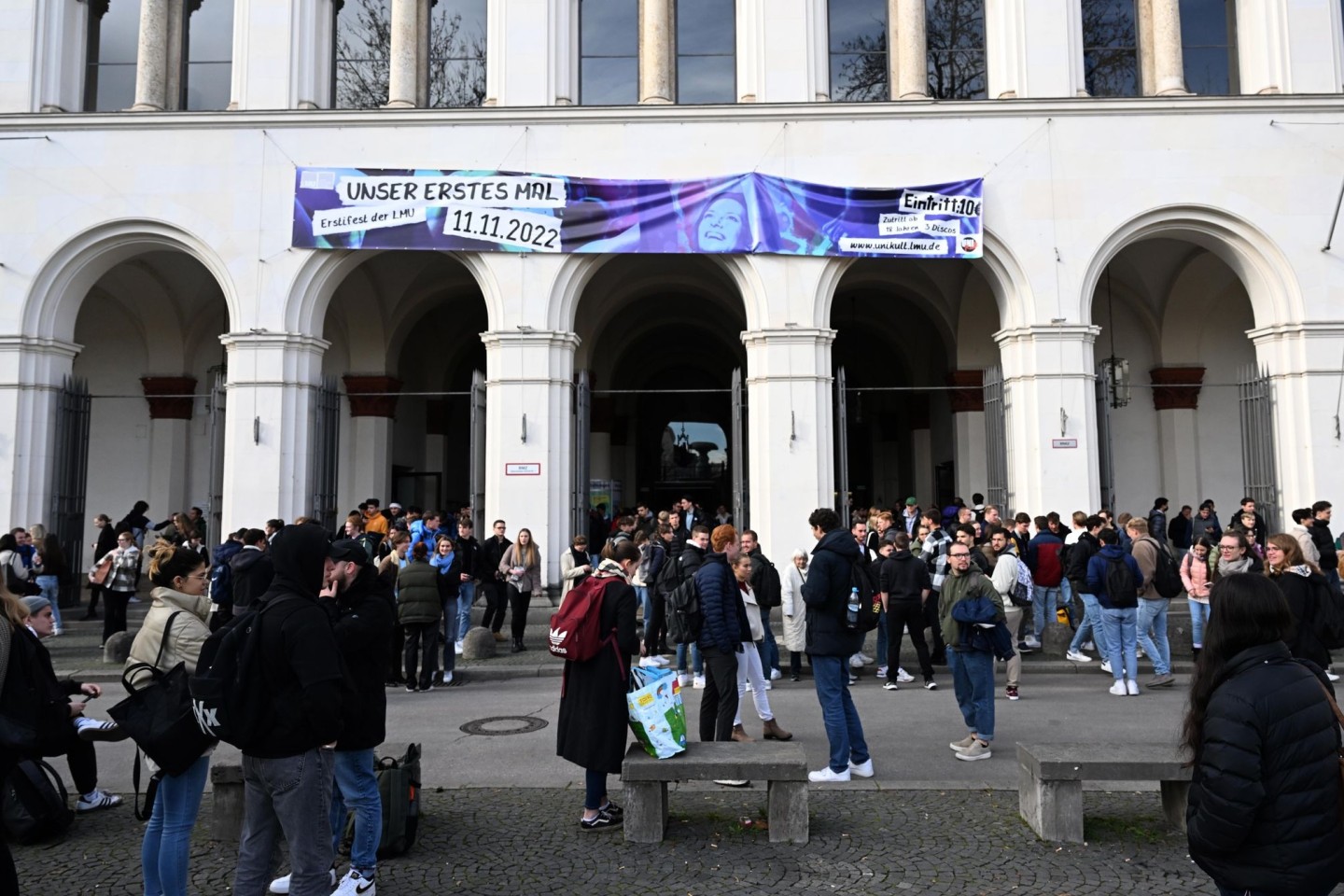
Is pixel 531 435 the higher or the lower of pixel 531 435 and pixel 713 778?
the higher

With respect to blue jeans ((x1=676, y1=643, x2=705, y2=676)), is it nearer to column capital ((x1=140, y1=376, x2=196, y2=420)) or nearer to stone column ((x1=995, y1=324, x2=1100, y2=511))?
stone column ((x1=995, y1=324, x2=1100, y2=511))

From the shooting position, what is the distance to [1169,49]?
15039 millimetres

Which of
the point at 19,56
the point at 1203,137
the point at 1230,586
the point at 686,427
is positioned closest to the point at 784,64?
the point at 1203,137

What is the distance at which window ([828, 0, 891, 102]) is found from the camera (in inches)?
619

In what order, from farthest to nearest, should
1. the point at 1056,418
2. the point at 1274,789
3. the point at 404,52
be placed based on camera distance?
the point at 404,52, the point at 1056,418, the point at 1274,789

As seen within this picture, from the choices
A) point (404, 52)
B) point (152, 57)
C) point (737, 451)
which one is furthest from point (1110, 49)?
point (152, 57)

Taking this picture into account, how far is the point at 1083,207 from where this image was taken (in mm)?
14469

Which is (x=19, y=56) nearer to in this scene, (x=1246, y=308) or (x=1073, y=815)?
(x=1073, y=815)

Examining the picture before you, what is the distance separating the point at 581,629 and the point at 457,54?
13.5 metres

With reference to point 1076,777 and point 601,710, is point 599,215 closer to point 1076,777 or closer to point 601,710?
point 601,710

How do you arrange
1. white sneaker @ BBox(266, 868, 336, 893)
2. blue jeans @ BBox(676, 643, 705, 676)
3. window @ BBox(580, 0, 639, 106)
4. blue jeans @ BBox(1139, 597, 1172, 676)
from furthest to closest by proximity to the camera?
window @ BBox(580, 0, 639, 106) → blue jeans @ BBox(676, 643, 705, 676) → blue jeans @ BBox(1139, 597, 1172, 676) → white sneaker @ BBox(266, 868, 336, 893)

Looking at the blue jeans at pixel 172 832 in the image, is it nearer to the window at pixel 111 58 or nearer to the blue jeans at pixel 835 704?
the blue jeans at pixel 835 704

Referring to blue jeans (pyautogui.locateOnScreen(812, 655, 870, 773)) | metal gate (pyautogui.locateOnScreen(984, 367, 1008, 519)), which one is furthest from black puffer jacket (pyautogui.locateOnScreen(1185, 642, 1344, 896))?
metal gate (pyautogui.locateOnScreen(984, 367, 1008, 519))

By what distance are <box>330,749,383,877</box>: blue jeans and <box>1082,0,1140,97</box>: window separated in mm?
15753
